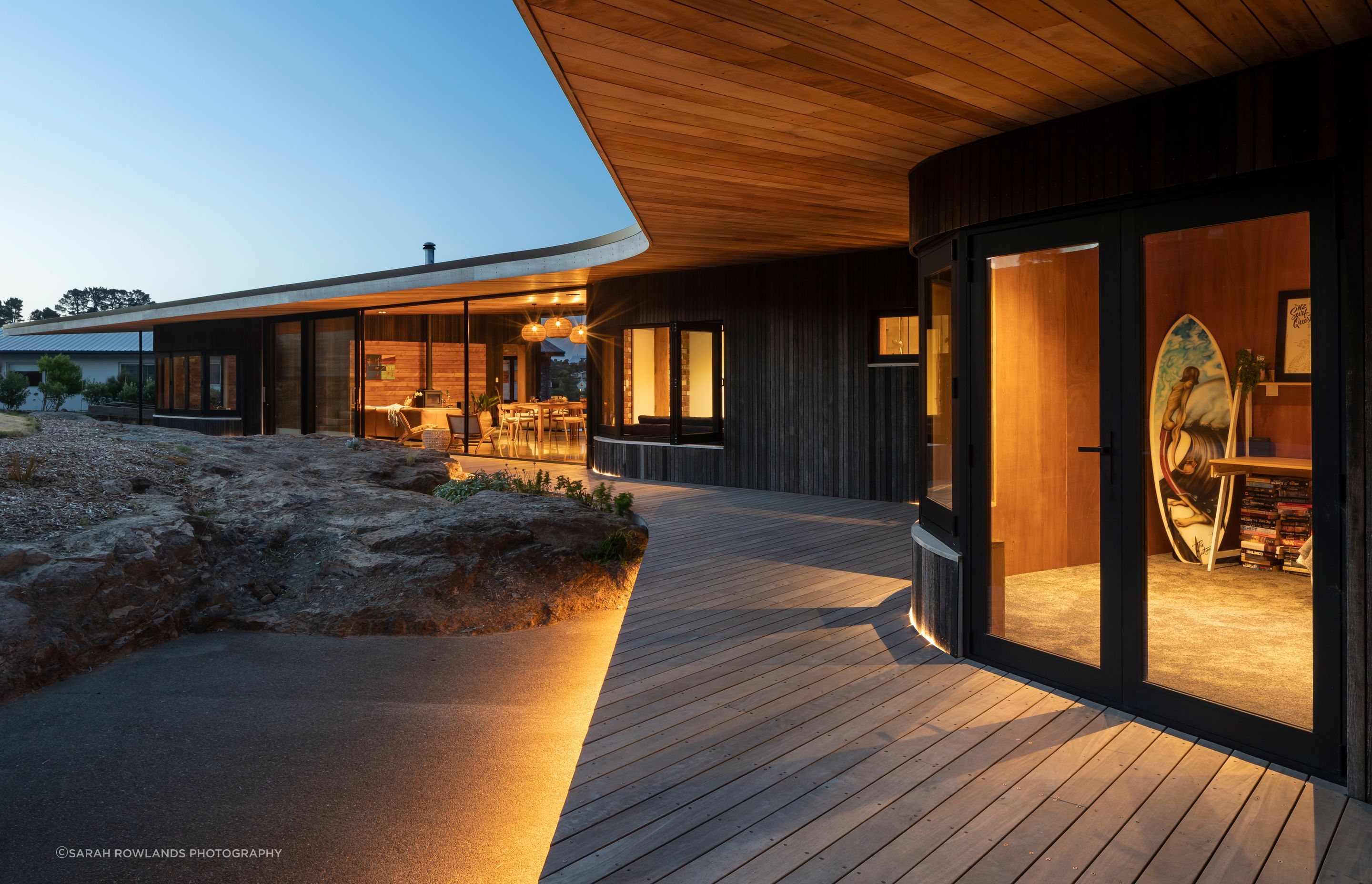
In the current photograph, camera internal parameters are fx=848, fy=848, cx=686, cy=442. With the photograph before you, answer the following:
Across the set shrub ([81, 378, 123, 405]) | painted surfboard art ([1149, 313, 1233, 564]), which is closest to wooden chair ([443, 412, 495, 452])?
painted surfboard art ([1149, 313, 1233, 564])

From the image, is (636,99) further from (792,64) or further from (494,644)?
(494,644)

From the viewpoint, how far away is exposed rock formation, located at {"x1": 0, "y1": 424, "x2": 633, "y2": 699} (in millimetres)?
4871

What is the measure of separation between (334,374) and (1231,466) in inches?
656

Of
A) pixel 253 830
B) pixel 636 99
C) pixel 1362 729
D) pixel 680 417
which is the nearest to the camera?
pixel 1362 729

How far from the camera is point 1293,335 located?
8.94 ft

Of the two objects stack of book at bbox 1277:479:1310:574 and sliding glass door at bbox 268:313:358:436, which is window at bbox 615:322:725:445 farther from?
stack of book at bbox 1277:479:1310:574

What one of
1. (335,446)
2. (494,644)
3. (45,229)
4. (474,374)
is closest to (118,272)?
(45,229)

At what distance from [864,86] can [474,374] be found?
57.1 feet

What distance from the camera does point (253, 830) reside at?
273 centimetres

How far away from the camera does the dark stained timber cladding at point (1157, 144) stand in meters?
2.64

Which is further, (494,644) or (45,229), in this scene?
(45,229)

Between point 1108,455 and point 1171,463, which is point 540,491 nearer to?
point 1108,455

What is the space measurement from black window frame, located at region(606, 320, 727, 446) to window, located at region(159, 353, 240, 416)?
1169cm

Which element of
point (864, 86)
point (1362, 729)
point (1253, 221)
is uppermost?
point (864, 86)
